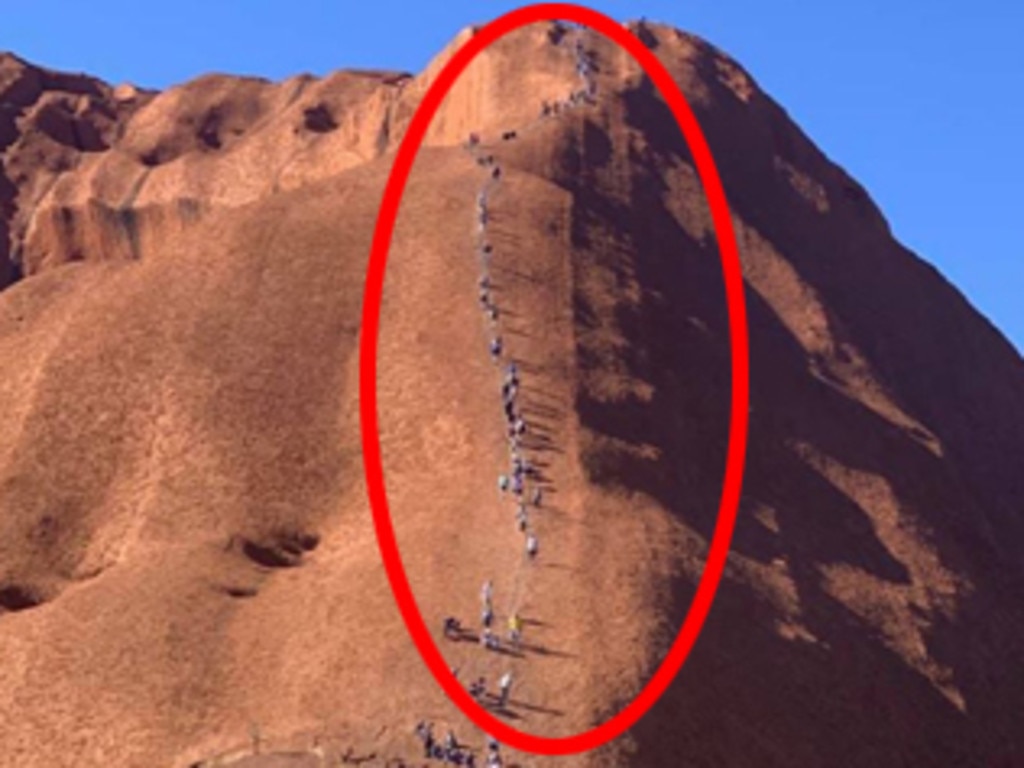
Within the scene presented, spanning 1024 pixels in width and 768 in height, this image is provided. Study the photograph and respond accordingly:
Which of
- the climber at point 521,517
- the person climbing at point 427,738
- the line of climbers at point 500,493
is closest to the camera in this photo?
the person climbing at point 427,738

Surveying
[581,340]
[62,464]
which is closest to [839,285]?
[581,340]

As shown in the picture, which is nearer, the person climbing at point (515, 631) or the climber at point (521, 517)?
the person climbing at point (515, 631)

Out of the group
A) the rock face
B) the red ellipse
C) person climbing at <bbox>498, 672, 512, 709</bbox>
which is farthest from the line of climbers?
the red ellipse

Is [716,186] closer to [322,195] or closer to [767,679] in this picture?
[322,195]

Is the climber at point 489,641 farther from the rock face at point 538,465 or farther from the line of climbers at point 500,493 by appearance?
the rock face at point 538,465

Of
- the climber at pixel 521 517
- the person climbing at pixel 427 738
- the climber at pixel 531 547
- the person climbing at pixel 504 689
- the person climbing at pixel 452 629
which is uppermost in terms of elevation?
the climber at pixel 521 517

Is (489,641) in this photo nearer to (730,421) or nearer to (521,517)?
(521,517)

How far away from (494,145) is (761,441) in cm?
2677

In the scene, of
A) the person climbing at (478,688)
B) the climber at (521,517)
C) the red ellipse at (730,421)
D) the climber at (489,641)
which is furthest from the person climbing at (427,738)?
the climber at (521,517)

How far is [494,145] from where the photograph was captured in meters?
85.9

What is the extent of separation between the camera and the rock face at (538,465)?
160 ft

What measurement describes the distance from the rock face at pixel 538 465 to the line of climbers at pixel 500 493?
495 millimetres

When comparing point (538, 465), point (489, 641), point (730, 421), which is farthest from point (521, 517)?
point (730, 421)

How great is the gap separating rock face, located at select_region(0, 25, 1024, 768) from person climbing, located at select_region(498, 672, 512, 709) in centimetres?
37
